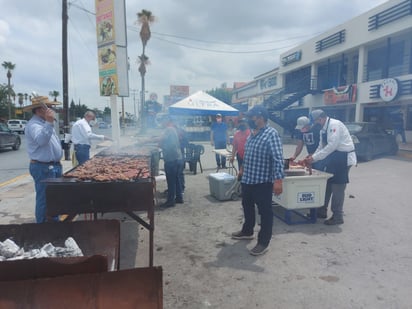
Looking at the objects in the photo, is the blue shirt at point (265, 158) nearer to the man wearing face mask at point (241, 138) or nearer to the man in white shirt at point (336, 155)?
the man in white shirt at point (336, 155)

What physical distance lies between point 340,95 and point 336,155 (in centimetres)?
1755

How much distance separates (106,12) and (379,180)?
336 inches

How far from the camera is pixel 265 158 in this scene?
12.6 ft

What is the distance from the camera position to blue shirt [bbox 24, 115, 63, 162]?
12.8 feet

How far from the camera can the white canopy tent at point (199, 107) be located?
37.9ft

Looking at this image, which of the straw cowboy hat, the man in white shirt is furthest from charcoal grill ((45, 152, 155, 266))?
the man in white shirt

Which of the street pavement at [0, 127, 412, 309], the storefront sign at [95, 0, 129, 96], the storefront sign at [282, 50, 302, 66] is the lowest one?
the street pavement at [0, 127, 412, 309]

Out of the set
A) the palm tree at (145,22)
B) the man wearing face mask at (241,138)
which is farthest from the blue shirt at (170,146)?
the palm tree at (145,22)

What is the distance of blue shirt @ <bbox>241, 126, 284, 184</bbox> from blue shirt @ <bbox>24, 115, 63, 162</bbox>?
8.83 feet

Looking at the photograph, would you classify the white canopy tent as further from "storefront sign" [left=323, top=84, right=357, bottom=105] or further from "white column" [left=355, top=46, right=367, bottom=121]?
"storefront sign" [left=323, top=84, right=357, bottom=105]

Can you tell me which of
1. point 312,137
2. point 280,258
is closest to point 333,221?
point 312,137

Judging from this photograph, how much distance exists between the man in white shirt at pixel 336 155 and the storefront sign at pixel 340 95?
16376 mm

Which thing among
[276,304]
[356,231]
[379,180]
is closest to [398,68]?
[379,180]

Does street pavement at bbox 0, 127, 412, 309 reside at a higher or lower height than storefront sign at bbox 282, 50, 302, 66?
lower
